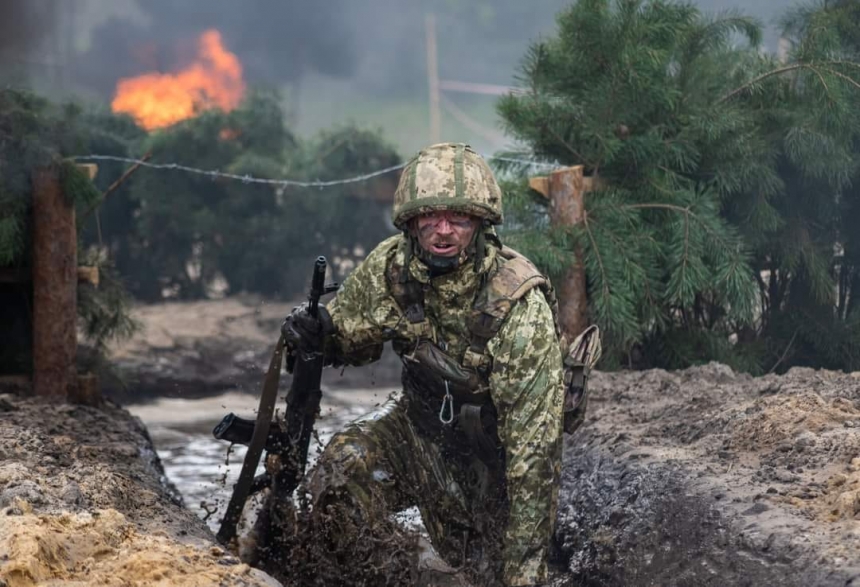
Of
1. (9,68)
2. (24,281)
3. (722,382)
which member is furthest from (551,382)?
(9,68)

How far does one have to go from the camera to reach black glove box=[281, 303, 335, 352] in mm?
5785

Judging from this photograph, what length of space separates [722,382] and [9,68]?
5436mm

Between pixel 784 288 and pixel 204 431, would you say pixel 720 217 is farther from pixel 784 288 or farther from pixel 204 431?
pixel 204 431

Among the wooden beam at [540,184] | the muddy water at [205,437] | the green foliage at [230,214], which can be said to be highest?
the green foliage at [230,214]

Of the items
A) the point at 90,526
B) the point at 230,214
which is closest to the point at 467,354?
the point at 90,526

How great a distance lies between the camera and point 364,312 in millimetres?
5848

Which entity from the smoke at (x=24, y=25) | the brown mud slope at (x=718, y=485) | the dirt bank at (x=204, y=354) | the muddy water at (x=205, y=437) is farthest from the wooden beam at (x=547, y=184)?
the dirt bank at (x=204, y=354)

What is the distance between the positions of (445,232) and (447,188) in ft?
0.63

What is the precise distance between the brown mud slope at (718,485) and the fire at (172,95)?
11817 millimetres

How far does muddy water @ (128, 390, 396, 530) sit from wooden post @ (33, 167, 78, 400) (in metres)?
1.10

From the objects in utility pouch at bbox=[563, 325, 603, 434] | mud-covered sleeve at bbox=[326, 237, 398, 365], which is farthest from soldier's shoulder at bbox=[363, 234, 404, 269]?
utility pouch at bbox=[563, 325, 603, 434]

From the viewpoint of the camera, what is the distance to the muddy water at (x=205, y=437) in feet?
27.6

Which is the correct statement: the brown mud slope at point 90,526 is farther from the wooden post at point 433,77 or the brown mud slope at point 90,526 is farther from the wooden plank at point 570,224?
the wooden post at point 433,77

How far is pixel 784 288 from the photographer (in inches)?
368
